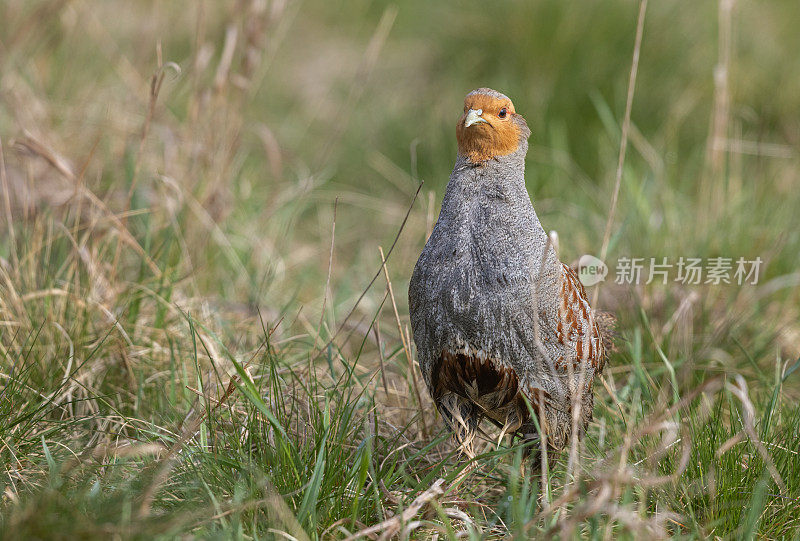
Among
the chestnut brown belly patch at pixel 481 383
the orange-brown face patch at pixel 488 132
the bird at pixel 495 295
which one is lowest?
the chestnut brown belly patch at pixel 481 383

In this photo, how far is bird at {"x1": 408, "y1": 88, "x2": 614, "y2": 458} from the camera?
7.48ft

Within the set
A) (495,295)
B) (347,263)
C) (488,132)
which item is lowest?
(347,263)

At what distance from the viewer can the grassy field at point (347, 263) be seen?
229 centimetres

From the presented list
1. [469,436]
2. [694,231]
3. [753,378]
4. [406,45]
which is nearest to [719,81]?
[694,231]

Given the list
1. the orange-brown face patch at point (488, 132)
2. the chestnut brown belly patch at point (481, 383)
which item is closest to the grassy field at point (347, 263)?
the chestnut brown belly patch at point (481, 383)

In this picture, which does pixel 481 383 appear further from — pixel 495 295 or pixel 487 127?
pixel 487 127

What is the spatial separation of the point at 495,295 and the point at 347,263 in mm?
2839

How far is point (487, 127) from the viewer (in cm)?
231

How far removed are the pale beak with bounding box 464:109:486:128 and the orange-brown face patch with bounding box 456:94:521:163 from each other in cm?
1

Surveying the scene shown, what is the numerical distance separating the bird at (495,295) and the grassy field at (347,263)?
0.19 metres

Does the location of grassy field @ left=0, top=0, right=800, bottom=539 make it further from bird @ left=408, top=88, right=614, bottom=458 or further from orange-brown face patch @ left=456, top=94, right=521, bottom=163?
orange-brown face patch @ left=456, top=94, right=521, bottom=163

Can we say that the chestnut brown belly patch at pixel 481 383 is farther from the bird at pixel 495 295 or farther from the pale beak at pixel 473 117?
the pale beak at pixel 473 117

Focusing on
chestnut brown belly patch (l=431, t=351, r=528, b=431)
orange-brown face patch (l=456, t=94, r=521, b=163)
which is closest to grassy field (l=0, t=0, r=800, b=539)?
chestnut brown belly patch (l=431, t=351, r=528, b=431)

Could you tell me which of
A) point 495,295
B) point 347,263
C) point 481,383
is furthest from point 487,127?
point 347,263
